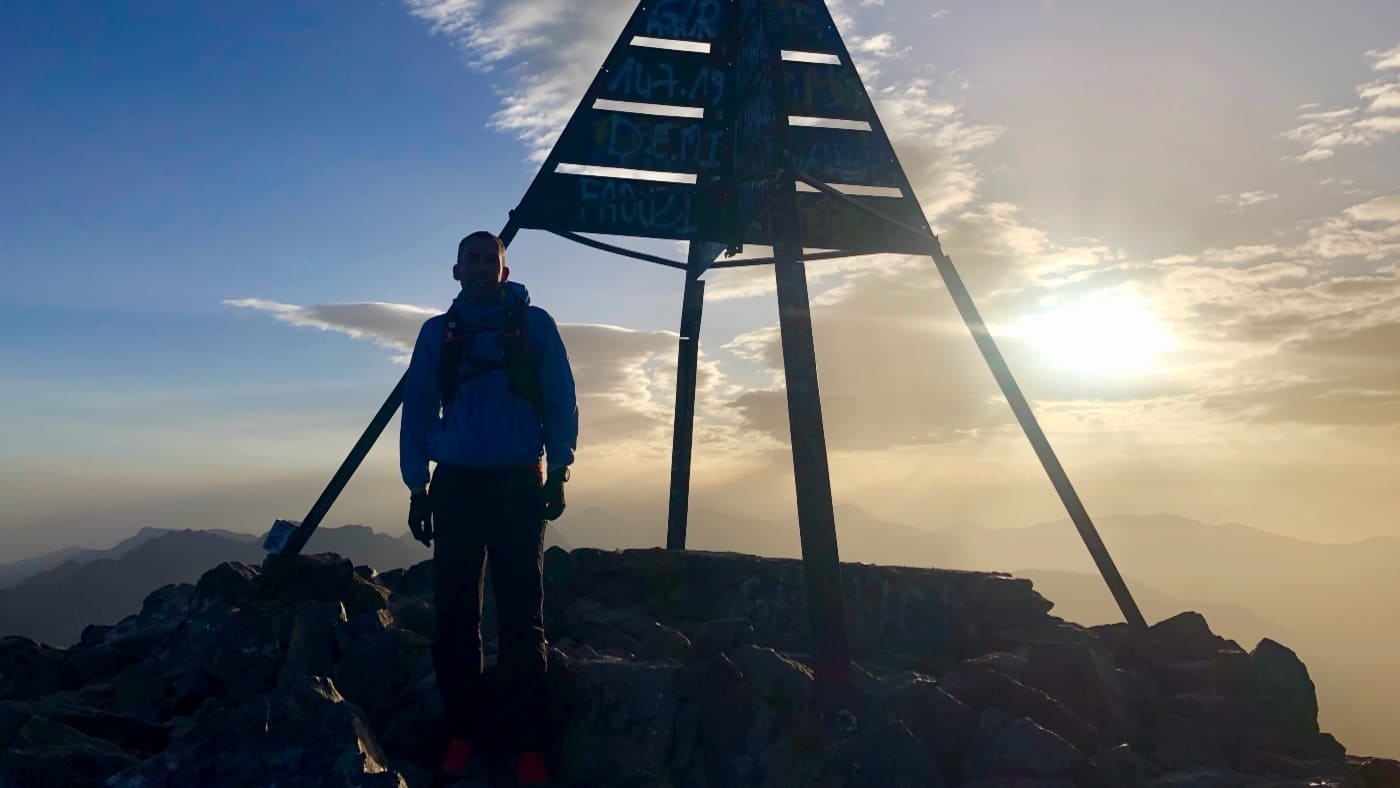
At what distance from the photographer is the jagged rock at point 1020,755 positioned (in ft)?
17.7

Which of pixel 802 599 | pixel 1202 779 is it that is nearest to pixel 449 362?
pixel 802 599

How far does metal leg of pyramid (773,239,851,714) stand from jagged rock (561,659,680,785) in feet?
3.50

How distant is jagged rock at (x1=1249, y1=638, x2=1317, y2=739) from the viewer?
24.6ft

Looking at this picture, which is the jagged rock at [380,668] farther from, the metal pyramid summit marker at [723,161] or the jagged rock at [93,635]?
the jagged rock at [93,635]

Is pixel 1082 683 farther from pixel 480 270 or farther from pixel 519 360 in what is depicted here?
pixel 480 270

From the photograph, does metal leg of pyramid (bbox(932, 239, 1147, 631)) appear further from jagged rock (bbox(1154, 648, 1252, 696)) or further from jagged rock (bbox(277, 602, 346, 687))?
jagged rock (bbox(277, 602, 346, 687))

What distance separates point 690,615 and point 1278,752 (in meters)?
5.22

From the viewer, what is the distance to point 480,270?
5730 millimetres

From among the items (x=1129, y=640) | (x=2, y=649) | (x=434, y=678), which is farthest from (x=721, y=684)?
A: (x=2, y=649)

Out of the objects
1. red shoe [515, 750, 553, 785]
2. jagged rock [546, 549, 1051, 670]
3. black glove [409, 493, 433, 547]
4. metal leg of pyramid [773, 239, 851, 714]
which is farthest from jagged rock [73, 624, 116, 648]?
metal leg of pyramid [773, 239, 851, 714]

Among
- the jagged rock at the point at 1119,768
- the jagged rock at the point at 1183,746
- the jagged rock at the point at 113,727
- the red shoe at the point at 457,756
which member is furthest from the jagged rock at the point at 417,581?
the jagged rock at the point at 1183,746

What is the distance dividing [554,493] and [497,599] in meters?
0.77

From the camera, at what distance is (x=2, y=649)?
28.8 feet

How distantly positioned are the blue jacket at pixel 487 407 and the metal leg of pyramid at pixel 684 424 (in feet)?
19.8
